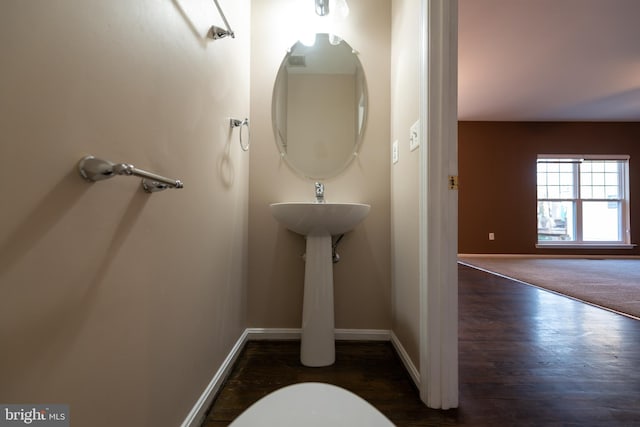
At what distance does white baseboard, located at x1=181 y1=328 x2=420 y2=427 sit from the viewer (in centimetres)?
102

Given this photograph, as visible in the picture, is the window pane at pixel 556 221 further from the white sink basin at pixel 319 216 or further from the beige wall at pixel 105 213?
the beige wall at pixel 105 213

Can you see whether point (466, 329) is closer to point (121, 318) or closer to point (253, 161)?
point (253, 161)

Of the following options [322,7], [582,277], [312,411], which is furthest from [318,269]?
[582,277]

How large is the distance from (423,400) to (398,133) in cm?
126

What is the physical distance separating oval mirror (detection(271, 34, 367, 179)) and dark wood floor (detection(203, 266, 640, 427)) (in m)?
1.09

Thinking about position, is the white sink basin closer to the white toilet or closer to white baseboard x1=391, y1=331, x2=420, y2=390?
white baseboard x1=391, y1=331, x2=420, y2=390

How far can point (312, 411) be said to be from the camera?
0.60 meters

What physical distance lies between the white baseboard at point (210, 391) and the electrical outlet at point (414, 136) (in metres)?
1.30

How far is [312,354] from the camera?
4.71 ft

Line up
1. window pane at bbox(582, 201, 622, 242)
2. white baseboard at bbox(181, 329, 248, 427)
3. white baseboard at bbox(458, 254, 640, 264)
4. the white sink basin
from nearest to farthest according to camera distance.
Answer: white baseboard at bbox(181, 329, 248, 427) < the white sink basin < white baseboard at bbox(458, 254, 640, 264) < window pane at bbox(582, 201, 622, 242)

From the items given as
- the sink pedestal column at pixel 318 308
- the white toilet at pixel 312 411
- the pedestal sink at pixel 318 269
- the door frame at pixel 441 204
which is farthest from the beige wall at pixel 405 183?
Result: the white toilet at pixel 312 411

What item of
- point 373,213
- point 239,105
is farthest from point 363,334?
point 239,105

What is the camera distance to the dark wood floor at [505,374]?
3.54 feet

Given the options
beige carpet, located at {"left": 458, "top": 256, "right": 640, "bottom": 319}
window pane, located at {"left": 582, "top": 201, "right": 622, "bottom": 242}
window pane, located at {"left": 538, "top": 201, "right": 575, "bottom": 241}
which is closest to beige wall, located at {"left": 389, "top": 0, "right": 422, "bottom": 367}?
beige carpet, located at {"left": 458, "top": 256, "right": 640, "bottom": 319}
